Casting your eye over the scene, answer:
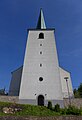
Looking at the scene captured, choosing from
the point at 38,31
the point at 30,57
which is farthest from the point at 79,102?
the point at 38,31

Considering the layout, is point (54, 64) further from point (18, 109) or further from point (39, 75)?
point (18, 109)

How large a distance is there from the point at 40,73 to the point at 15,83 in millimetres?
6778

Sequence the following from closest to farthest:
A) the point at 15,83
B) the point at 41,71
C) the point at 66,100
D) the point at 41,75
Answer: the point at 66,100, the point at 41,75, the point at 41,71, the point at 15,83

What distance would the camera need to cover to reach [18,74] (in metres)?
A: 30.4

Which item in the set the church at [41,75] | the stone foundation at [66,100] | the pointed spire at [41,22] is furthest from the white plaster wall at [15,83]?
the pointed spire at [41,22]

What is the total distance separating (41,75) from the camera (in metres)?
24.7

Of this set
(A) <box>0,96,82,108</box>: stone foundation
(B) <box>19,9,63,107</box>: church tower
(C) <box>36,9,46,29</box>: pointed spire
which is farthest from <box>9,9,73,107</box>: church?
(C) <box>36,9,46,29</box>: pointed spire

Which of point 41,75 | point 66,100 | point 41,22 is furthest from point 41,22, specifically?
point 66,100

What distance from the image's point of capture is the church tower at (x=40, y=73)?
23391 millimetres

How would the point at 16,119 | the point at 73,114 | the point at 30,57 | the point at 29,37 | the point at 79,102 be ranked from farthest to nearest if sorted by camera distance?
the point at 29,37 → the point at 30,57 → the point at 79,102 → the point at 73,114 → the point at 16,119

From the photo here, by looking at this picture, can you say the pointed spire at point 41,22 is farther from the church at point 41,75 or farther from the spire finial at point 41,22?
the church at point 41,75

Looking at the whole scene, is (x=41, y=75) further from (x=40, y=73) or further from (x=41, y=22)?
(x=41, y=22)

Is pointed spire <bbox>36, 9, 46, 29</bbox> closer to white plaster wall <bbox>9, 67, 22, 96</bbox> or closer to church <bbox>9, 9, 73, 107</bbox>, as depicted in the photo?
church <bbox>9, 9, 73, 107</bbox>

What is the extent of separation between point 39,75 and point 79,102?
23.4ft
